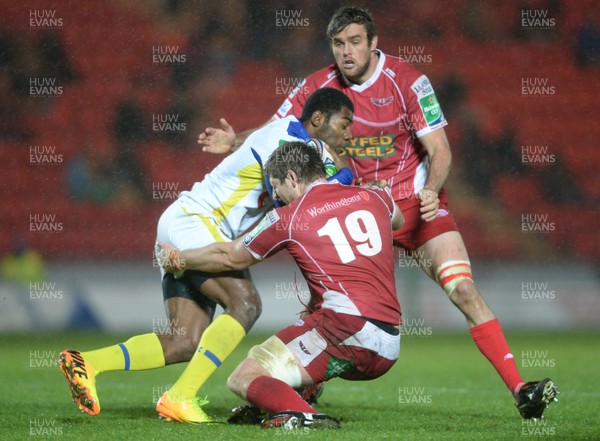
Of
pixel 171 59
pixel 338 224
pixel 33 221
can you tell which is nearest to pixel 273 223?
pixel 338 224

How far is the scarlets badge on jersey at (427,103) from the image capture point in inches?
239

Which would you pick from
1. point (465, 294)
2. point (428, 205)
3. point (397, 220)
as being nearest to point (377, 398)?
point (465, 294)

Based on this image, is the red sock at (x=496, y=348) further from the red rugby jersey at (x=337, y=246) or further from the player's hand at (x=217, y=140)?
the player's hand at (x=217, y=140)

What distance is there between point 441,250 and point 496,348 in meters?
0.74

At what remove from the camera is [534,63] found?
1420 cm

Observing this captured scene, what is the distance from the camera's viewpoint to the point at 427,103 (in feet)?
20.0

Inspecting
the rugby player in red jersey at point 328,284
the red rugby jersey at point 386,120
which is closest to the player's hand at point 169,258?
the rugby player in red jersey at point 328,284

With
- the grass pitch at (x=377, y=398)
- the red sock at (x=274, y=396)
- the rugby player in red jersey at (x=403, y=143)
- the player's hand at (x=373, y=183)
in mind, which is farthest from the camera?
the rugby player in red jersey at (x=403, y=143)

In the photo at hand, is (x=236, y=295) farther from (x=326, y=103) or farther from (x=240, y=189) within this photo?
(x=326, y=103)

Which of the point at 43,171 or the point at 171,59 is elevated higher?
the point at 171,59

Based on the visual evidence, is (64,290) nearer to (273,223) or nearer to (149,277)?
(149,277)

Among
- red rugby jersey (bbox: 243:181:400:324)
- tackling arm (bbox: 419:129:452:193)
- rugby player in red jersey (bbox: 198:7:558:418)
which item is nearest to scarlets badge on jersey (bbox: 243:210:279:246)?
red rugby jersey (bbox: 243:181:400:324)

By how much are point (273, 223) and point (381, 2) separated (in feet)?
33.9

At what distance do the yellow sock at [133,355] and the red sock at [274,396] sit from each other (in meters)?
0.99
